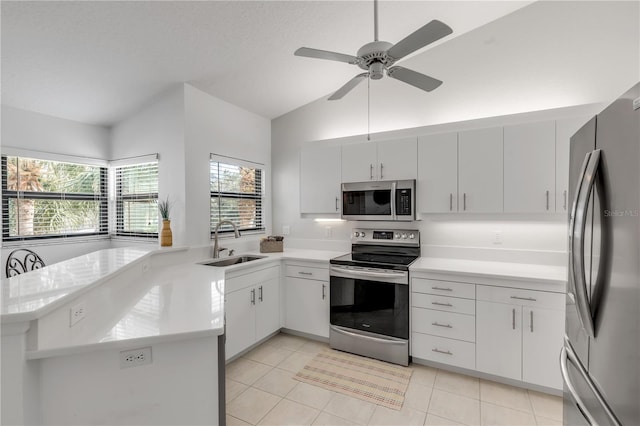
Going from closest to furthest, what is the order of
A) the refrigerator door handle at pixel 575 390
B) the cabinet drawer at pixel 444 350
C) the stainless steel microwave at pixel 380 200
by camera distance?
1. the refrigerator door handle at pixel 575 390
2. the cabinet drawer at pixel 444 350
3. the stainless steel microwave at pixel 380 200

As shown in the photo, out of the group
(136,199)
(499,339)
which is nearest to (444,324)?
(499,339)

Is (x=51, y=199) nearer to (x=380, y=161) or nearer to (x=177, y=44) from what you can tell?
(x=177, y=44)

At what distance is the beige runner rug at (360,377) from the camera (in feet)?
7.68

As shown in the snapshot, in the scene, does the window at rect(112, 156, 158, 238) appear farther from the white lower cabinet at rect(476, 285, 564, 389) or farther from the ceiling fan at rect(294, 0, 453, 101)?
the white lower cabinet at rect(476, 285, 564, 389)

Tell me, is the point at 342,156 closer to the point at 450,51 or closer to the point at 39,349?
the point at 450,51

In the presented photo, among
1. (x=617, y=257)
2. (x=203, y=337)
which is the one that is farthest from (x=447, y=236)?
(x=203, y=337)

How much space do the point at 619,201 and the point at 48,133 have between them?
175 inches

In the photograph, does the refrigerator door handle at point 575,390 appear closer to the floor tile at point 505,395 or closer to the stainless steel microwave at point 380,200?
the floor tile at point 505,395

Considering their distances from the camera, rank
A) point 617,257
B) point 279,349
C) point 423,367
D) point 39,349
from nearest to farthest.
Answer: point 617,257
point 39,349
point 423,367
point 279,349

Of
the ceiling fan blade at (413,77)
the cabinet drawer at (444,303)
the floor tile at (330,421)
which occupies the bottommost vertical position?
the floor tile at (330,421)

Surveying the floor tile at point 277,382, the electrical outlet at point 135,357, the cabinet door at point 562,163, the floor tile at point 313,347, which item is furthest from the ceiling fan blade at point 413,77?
the floor tile at point 313,347

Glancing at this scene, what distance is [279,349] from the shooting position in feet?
10.2

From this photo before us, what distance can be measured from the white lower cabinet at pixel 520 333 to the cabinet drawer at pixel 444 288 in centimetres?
8

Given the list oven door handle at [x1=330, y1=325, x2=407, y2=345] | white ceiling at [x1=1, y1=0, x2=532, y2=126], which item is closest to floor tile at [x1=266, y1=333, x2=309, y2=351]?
oven door handle at [x1=330, y1=325, x2=407, y2=345]
